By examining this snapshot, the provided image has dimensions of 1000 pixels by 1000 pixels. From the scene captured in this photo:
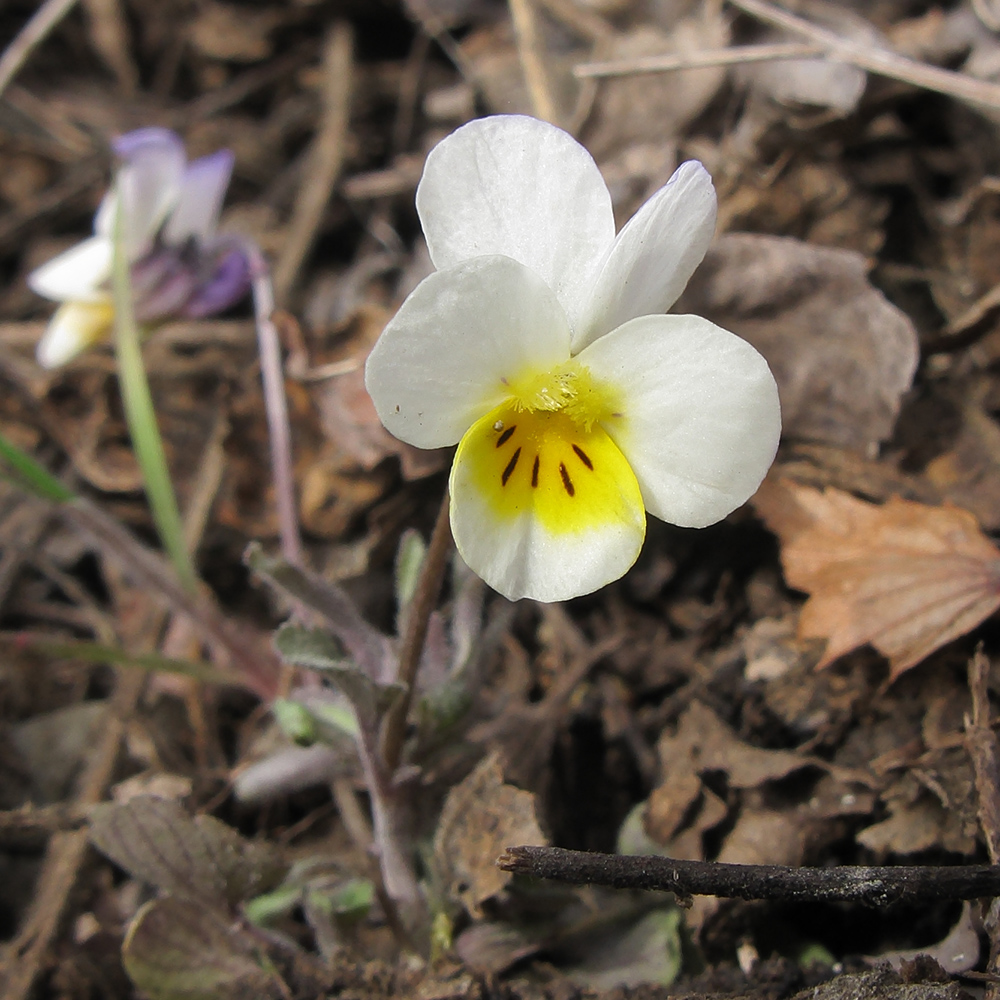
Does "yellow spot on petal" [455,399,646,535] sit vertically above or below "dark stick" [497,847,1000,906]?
above

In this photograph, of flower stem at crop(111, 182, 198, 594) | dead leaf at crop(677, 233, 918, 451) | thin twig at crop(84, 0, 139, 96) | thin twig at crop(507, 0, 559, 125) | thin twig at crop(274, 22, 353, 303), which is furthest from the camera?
thin twig at crop(84, 0, 139, 96)

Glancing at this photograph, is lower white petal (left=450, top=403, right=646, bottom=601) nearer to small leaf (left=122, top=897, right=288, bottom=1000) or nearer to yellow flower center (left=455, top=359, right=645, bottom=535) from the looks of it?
yellow flower center (left=455, top=359, right=645, bottom=535)

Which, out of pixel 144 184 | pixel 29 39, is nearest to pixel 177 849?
pixel 144 184

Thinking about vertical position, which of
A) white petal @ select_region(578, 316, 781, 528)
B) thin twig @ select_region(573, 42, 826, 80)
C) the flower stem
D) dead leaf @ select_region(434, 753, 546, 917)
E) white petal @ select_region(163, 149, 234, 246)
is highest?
thin twig @ select_region(573, 42, 826, 80)

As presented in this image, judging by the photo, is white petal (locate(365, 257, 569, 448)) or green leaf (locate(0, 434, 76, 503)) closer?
white petal (locate(365, 257, 569, 448))

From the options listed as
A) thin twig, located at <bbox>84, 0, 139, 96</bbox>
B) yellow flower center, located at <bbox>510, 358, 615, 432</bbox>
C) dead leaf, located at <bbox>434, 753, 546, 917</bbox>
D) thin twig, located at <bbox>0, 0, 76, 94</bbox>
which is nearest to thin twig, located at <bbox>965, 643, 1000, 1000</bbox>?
dead leaf, located at <bbox>434, 753, 546, 917</bbox>

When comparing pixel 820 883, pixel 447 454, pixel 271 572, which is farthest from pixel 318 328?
pixel 820 883
